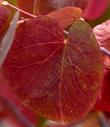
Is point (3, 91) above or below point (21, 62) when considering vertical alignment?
below

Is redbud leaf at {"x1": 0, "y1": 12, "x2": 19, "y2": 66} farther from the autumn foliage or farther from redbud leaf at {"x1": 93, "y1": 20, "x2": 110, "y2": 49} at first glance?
redbud leaf at {"x1": 93, "y1": 20, "x2": 110, "y2": 49}

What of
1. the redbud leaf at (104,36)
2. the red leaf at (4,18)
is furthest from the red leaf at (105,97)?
the red leaf at (4,18)

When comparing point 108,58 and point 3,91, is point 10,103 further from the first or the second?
point 108,58

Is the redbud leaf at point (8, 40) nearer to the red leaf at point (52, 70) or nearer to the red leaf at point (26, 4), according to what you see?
the red leaf at point (52, 70)

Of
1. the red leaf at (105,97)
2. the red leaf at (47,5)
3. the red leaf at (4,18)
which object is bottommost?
the red leaf at (105,97)

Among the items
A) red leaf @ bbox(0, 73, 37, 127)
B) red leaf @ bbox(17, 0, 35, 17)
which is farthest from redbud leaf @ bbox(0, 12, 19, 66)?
red leaf @ bbox(0, 73, 37, 127)

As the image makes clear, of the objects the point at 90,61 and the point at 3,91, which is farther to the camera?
the point at 3,91

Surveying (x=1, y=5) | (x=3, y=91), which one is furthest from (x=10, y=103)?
(x=1, y=5)
